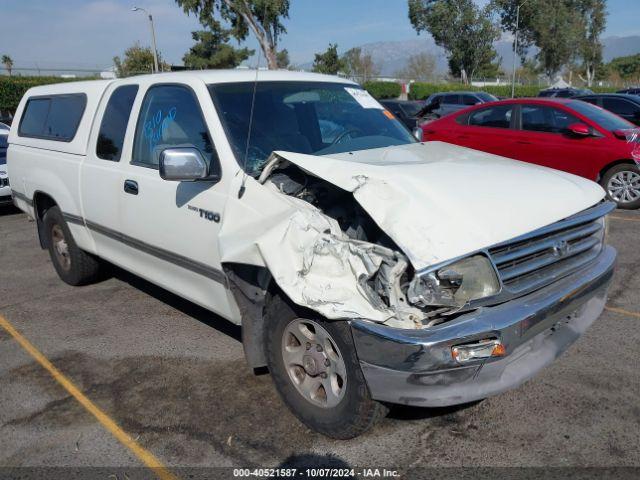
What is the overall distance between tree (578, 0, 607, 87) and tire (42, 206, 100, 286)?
57.5 metres

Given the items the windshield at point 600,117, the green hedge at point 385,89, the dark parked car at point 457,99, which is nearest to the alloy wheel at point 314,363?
the windshield at point 600,117

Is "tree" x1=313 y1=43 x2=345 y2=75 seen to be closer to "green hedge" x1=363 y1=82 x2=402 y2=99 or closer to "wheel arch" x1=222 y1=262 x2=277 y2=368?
"green hedge" x1=363 y1=82 x2=402 y2=99

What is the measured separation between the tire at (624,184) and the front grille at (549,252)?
17.9ft

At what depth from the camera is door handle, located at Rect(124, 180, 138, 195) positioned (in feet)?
13.4

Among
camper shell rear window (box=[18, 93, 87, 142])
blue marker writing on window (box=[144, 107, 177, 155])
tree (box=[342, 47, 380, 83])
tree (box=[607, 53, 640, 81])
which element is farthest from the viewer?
tree (box=[607, 53, 640, 81])

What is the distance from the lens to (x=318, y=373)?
3.02 m

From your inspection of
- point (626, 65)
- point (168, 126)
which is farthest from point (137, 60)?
point (626, 65)

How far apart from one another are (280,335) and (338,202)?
0.78m

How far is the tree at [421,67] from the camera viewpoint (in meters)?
78.1

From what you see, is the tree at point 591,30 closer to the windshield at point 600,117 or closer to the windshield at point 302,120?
the windshield at point 600,117

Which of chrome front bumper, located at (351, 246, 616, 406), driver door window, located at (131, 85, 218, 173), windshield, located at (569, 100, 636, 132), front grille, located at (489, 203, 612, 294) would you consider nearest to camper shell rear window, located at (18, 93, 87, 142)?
driver door window, located at (131, 85, 218, 173)

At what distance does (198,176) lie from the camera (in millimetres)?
3340

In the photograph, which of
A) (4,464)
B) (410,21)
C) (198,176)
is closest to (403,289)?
(198,176)

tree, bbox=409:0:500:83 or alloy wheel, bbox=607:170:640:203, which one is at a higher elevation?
tree, bbox=409:0:500:83
